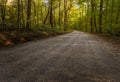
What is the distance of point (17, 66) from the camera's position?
23.8 feet

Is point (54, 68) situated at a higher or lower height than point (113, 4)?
lower

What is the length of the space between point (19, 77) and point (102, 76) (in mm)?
2582

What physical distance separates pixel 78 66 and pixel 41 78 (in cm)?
218

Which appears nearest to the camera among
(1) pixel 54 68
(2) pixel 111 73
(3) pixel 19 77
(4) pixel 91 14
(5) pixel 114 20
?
(3) pixel 19 77

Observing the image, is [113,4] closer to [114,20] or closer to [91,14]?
[114,20]

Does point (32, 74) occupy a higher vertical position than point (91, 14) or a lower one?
lower

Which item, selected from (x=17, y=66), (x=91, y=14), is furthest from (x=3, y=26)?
(x=91, y=14)

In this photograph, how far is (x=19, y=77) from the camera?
581 cm

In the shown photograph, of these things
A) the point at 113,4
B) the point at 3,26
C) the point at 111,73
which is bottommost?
the point at 111,73

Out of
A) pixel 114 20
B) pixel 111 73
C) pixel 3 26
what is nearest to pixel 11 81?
pixel 111 73

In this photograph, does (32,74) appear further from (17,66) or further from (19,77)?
(17,66)

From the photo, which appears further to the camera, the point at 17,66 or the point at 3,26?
the point at 3,26

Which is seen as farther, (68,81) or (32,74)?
(32,74)

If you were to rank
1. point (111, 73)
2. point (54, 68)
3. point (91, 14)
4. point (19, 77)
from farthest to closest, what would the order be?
point (91, 14) → point (54, 68) → point (111, 73) → point (19, 77)
